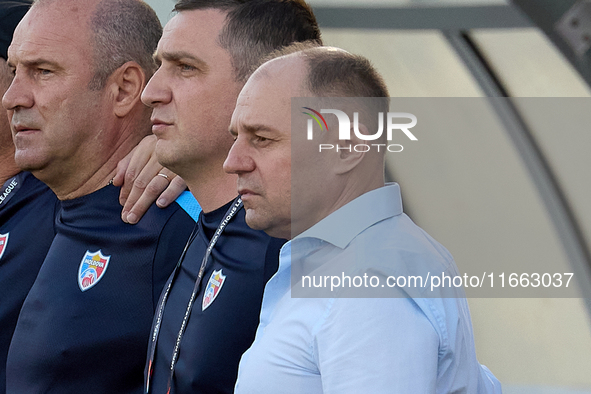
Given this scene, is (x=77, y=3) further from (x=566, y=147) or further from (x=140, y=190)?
(x=566, y=147)

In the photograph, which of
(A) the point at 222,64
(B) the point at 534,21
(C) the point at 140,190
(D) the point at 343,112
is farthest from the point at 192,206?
(B) the point at 534,21

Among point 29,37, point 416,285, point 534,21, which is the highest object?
point 29,37

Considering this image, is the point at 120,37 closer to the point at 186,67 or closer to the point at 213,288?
the point at 186,67

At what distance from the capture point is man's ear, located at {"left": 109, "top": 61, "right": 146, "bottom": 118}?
335 cm

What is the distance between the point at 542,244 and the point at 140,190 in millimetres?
9129

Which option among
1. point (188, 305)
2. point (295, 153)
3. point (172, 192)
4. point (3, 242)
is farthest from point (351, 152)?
point (3, 242)

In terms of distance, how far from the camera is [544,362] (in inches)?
488

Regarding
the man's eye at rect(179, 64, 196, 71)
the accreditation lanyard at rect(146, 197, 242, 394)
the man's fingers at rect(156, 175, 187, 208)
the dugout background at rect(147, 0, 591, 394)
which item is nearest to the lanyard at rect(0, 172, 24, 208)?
the man's fingers at rect(156, 175, 187, 208)

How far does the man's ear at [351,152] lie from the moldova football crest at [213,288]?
67 centimetres

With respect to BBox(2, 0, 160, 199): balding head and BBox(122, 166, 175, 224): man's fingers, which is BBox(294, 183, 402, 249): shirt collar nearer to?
BBox(122, 166, 175, 224): man's fingers

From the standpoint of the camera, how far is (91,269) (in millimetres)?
3111

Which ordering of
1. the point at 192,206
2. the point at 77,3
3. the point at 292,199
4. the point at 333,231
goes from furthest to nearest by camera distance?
the point at 77,3 < the point at 192,206 < the point at 292,199 < the point at 333,231

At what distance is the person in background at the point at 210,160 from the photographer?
2455 mm

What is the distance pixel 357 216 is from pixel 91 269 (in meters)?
1.57
